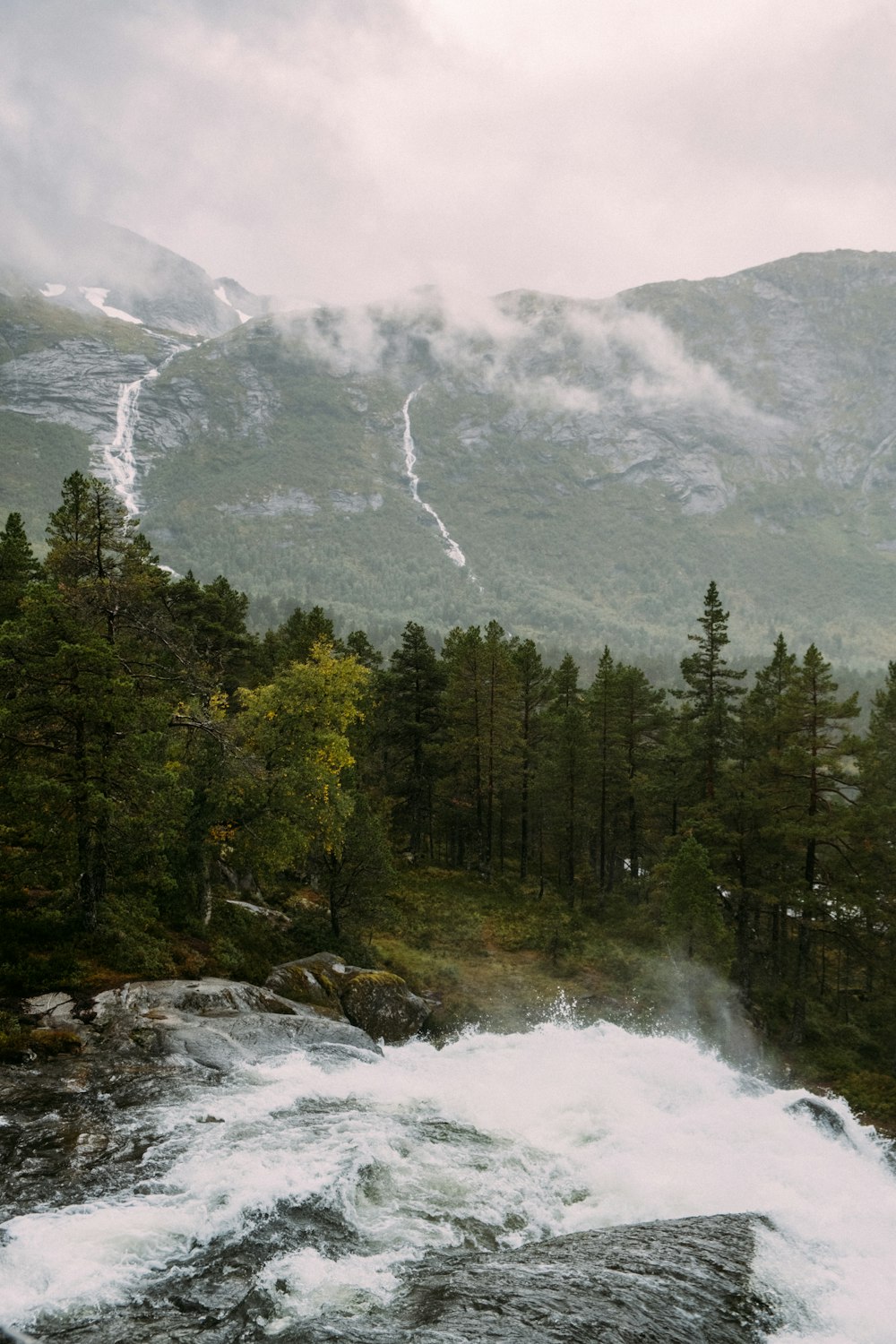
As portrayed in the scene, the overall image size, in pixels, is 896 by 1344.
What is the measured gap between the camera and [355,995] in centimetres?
2502

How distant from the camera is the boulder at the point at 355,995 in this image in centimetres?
2400

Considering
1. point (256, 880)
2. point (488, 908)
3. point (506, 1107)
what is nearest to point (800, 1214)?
point (506, 1107)

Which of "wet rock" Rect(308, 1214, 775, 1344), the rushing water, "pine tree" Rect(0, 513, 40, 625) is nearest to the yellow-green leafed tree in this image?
the rushing water

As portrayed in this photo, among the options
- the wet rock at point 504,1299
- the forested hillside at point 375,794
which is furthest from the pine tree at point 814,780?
the wet rock at point 504,1299

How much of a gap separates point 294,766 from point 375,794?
22463 mm

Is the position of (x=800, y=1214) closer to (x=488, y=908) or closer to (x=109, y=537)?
(x=109, y=537)

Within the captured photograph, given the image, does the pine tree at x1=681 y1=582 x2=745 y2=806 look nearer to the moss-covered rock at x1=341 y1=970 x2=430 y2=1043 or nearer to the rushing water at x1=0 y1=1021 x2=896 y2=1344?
the moss-covered rock at x1=341 y1=970 x2=430 y2=1043

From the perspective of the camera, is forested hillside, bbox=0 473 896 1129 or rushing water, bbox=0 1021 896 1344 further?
forested hillside, bbox=0 473 896 1129

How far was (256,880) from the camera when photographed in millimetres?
34531

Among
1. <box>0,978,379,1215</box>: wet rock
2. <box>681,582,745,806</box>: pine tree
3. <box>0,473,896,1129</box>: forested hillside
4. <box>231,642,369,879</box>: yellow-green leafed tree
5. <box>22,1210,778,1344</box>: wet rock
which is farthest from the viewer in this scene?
<box>681,582,745,806</box>: pine tree

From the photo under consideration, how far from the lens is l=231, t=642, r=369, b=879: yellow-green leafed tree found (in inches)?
1017

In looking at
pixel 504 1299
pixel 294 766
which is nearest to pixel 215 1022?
pixel 294 766

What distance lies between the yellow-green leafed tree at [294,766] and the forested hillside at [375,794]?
11 centimetres

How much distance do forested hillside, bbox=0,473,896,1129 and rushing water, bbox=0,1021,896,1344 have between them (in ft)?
22.0
